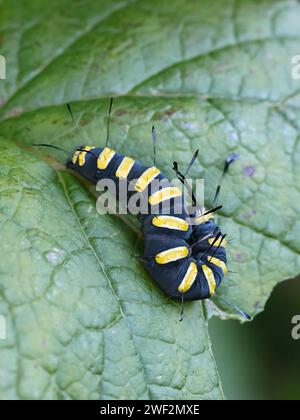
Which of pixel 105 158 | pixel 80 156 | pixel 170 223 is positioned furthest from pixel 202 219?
pixel 80 156

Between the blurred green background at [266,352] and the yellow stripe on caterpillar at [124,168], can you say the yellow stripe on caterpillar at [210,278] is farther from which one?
the blurred green background at [266,352]

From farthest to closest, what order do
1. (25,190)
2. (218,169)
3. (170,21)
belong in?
(170,21) < (218,169) < (25,190)

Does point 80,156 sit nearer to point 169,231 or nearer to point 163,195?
point 163,195

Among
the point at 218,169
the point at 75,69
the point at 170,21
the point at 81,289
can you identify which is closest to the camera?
the point at 81,289

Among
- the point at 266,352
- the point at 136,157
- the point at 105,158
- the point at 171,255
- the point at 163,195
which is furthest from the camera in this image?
the point at 266,352

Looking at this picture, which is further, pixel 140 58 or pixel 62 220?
pixel 140 58

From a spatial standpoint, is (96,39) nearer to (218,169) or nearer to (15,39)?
(15,39)
